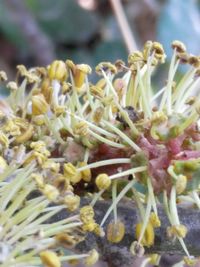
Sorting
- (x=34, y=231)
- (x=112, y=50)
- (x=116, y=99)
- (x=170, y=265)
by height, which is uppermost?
(x=112, y=50)

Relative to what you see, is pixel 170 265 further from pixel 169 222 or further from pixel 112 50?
pixel 112 50

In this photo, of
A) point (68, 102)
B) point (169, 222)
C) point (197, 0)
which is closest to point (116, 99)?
point (68, 102)

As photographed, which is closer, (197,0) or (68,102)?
(68,102)

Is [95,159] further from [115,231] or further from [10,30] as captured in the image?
[10,30]

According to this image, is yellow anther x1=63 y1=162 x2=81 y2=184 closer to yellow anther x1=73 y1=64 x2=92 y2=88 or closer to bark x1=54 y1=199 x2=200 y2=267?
bark x1=54 y1=199 x2=200 y2=267

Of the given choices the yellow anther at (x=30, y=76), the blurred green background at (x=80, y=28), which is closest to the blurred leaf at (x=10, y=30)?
the blurred green background at (x=80, y=28)

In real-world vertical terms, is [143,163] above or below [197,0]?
below

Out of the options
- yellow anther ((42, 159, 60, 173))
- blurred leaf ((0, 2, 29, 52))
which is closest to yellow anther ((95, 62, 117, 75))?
yellow anther ((42, 159, 60, 173))
